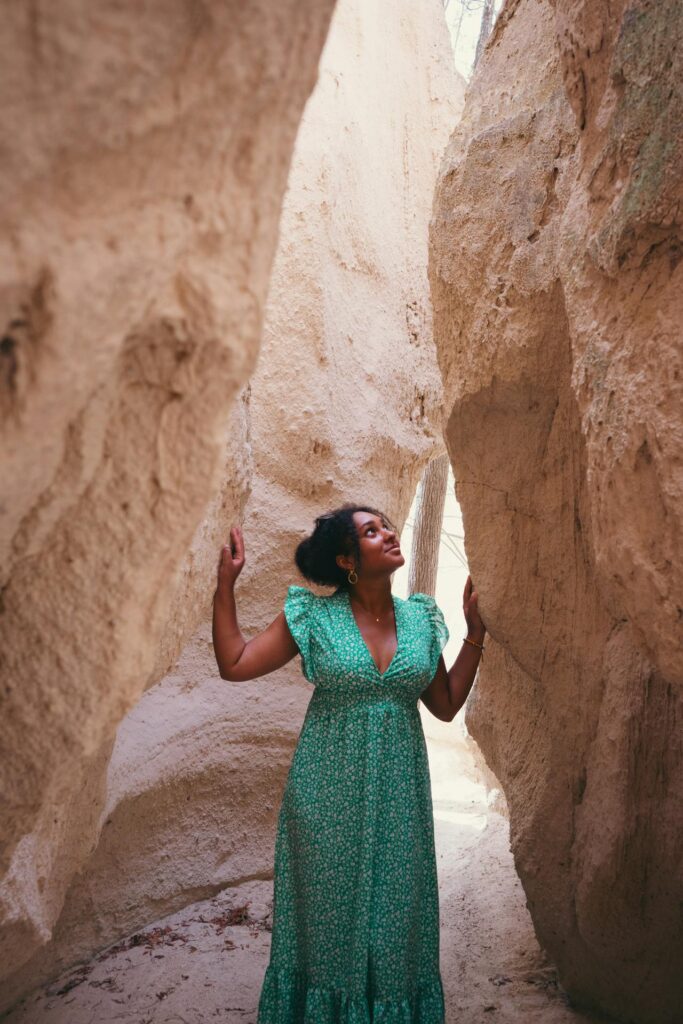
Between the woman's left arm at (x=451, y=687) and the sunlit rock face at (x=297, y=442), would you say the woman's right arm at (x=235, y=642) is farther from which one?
the woman's left arm at (x=451, y=687)

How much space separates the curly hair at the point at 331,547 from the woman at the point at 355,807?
13mm

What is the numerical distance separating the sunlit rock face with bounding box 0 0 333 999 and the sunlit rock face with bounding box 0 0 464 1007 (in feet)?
3.34

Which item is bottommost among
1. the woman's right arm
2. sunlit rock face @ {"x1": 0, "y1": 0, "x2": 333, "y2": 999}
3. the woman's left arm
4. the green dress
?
the green dress

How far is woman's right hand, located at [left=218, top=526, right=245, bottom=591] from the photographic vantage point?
8.66 ft

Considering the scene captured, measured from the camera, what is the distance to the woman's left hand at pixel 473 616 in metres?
2.96

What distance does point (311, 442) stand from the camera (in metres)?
4.43

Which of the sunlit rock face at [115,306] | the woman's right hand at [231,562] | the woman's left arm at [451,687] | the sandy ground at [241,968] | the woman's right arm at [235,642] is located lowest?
the sandy ground at [241,968]

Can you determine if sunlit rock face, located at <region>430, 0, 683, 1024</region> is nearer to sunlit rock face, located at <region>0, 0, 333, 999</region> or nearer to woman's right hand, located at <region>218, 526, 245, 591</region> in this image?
woman's right hand, located at <region>218, 526, 245, 591</region>

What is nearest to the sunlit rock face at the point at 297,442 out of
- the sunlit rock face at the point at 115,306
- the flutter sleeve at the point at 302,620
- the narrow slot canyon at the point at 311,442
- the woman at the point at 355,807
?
the narrow slot canyon at the point at 311,442

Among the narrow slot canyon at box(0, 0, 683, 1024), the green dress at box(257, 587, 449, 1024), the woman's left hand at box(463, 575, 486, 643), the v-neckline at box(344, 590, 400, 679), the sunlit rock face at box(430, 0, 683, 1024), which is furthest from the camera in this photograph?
→ the woman's left hand at box(463, 575, 486, 643)

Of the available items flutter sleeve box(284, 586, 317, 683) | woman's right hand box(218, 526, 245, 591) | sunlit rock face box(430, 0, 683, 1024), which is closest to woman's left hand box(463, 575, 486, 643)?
sunlit rock face box(430, 0, 683, 1024)

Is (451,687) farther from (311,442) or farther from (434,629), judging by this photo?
(311,442)

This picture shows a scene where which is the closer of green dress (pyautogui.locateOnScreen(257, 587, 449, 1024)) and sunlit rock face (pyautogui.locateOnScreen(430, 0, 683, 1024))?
sunlit rock face (pyautogui.locateOnScreen(430, 0, 683, 1024))

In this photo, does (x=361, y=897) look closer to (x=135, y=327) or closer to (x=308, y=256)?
(x=135, y=327)
